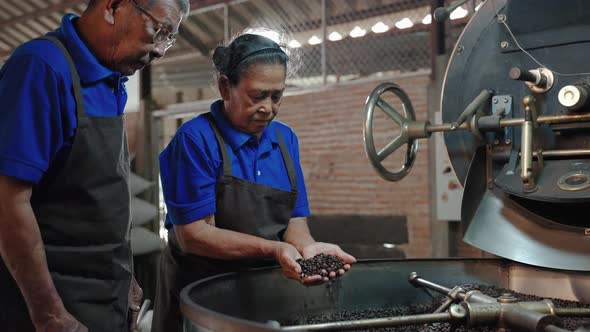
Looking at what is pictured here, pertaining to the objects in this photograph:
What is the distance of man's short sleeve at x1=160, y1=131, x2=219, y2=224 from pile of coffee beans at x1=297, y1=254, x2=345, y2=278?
1.16 ft

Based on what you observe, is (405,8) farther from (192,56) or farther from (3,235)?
(3,235)

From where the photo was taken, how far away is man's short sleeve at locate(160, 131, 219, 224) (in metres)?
1.52

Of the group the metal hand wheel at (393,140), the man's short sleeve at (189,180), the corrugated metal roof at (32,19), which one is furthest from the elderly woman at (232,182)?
the corrugated metal roof at (32,19)

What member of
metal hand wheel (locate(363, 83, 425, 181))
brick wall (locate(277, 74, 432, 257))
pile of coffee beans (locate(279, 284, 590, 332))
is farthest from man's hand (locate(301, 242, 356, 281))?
brick wall (locate(277, 74, 432, 257))

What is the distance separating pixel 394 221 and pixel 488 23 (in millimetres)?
2789

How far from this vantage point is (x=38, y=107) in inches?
45.2

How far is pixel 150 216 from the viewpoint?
5164 millimetres

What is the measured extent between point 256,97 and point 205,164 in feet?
0.79

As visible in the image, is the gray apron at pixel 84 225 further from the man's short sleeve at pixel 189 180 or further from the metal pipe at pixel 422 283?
the metal pipe at pixel 422 283

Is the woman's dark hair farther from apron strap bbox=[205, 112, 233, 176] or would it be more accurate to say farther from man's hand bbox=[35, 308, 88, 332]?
man's hand bbox=[35, 308, 88, 332]

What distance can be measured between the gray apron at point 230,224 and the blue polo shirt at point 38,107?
46cm

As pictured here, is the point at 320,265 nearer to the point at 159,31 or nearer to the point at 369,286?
the point at 369,286

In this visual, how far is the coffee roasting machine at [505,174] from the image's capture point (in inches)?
52.7

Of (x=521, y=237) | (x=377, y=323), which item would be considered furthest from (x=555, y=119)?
(x=377, y=323)
